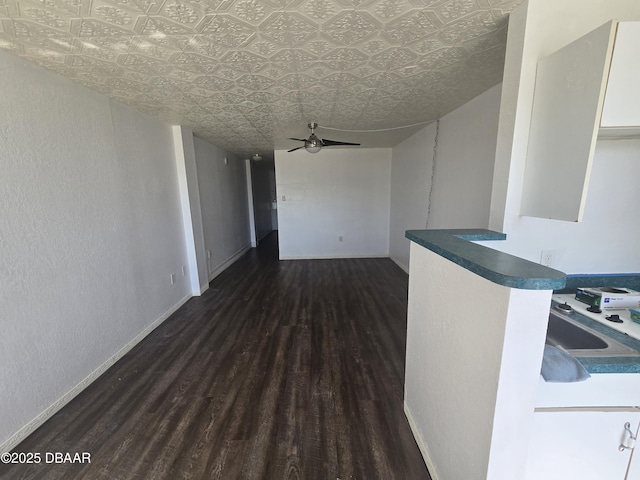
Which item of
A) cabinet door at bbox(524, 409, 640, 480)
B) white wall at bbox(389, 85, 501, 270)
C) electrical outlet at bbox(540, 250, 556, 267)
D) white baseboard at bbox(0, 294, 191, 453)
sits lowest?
white baseboard at bbox(0, 294, 191, 453)

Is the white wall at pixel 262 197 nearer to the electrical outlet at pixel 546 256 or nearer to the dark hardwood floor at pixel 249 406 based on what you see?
the dark hardwood floor at pixel 249 406

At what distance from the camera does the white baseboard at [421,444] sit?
4.07 ft

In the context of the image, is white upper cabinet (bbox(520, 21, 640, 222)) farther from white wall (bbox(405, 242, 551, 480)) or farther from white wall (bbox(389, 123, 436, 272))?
white wall (bbox(389, 123, 436, 272))

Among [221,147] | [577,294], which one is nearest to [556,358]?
[577,294]

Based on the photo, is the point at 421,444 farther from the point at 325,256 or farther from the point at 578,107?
the point at 325,256

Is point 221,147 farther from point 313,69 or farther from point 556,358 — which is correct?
point 556,358

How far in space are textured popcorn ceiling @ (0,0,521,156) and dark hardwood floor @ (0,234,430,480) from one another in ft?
7.40

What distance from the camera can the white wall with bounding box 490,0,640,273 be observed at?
1.20m

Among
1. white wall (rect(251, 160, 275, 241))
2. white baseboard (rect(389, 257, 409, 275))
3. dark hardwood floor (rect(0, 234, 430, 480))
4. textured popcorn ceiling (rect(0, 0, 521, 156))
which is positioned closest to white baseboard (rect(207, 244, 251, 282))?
white wall (rect(251, 160, 275, 241))

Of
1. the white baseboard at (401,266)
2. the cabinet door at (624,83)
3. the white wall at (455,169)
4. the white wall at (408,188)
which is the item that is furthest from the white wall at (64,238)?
the white baseboard at (401,266)

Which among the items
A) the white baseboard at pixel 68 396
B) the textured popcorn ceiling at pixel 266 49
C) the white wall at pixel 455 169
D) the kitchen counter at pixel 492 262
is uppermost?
the textured popcorn ceiling at pixel 266 49

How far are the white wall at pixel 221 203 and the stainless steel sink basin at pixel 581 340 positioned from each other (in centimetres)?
420

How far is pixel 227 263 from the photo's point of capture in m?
5.06

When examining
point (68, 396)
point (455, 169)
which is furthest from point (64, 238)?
point (455, 169)
